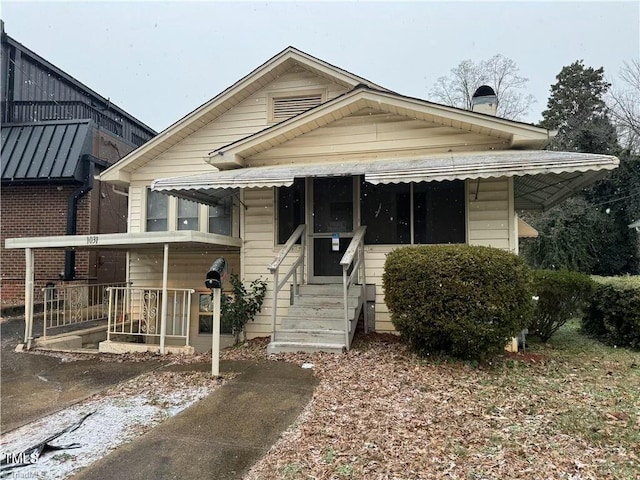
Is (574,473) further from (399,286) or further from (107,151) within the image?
(107,151)

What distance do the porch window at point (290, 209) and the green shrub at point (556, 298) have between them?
14.8 feet

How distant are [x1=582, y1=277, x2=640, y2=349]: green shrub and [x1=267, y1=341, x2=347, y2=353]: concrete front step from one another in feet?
16.8

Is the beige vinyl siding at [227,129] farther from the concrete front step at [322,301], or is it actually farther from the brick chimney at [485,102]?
the concrete front step at [322,301]

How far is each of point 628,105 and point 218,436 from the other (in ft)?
84.6

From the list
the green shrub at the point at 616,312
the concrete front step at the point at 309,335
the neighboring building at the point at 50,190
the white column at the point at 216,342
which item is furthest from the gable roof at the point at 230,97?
the green shrub at the point at 616,312

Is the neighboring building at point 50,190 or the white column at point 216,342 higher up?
the neighboring building at point 50,190

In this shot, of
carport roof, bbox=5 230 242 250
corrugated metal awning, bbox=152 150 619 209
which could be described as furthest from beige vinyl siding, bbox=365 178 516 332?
carport roof, bbox=5 230 242 250

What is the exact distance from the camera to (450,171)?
6.04 m

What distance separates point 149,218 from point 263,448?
774 centimetres

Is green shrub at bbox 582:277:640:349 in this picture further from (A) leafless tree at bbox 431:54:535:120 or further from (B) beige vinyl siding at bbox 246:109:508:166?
(A) leafless tree at bbox 431:54:535:120

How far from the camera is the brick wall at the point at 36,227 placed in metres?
11.7

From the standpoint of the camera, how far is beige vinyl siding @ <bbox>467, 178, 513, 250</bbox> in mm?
7051

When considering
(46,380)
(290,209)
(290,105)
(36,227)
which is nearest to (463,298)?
(290,209)

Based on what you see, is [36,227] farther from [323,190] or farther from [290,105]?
[323,190]
